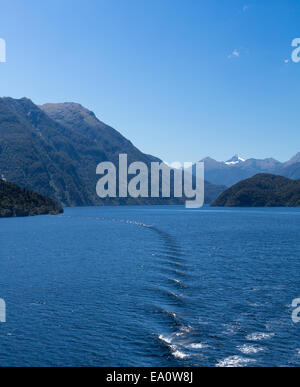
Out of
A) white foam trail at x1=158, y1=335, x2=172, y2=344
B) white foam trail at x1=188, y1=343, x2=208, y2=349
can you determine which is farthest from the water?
white foam trail at x1=188, y1=343, x2=208, y2=349

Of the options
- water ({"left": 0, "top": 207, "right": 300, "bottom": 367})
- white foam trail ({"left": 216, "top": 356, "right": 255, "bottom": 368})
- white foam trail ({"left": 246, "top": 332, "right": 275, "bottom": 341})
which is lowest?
water ({"left": 0, "top": 207, "right": 300, "bottom": 367})

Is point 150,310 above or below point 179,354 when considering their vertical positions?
below

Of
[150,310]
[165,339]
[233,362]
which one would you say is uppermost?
[233,362]

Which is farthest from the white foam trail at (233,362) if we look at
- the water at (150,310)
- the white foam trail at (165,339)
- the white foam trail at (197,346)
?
the white foam trail at (165,339)

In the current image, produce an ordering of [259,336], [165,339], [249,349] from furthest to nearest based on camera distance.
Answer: [259,336], [165,339], [249,349]

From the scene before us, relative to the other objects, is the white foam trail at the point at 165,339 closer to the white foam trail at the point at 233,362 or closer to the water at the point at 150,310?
the water at the point at 150,310

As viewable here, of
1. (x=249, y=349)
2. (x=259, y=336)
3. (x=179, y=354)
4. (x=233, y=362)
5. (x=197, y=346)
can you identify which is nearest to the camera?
(x=233, y=362)

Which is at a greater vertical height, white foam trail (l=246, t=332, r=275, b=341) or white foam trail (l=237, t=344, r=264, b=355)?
white foam trail (l=237, t=344, r=264, b=355)

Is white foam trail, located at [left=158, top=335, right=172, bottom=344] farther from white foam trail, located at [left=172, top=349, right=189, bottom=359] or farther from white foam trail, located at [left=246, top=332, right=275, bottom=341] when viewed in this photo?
white foam trail, located at [left=246, top=332, right=275, bottom=341]

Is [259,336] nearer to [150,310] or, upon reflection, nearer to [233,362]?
[233,362]

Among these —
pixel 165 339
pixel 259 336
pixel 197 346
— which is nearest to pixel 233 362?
pixel 197 346

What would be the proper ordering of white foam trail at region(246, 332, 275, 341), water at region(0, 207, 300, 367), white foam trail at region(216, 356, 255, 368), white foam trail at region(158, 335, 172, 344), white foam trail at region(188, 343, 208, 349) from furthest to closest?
white foam trail at region(246, 332, 275, 341) → white foam trail at region(158, 335, 172, 344) → white foam trail at region(188, 343, 208, 349) → water at region(0, 207, 300, 367) → white foam trail at region(216, 356, 255, 368)

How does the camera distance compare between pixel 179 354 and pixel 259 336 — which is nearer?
pixel 179 354
